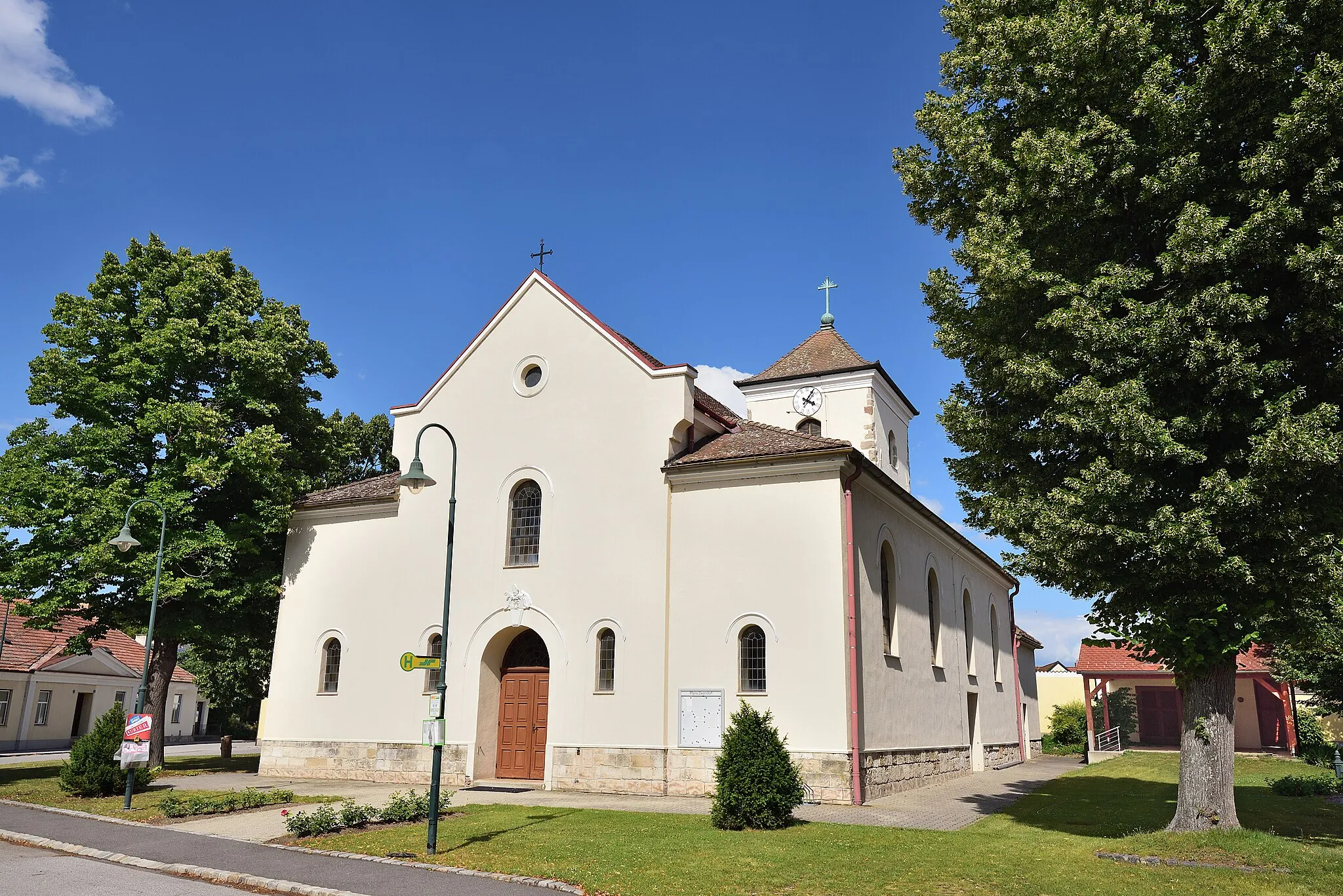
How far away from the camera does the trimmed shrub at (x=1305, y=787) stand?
1961 cm

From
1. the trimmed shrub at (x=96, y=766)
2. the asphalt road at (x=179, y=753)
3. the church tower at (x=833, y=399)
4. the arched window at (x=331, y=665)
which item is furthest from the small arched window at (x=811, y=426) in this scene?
the asphalt road at (x=179, y=753)

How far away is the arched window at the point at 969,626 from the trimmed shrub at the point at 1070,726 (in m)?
14.2

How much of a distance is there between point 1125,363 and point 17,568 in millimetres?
24868

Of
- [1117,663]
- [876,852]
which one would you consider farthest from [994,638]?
[876,852]

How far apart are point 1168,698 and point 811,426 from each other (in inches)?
1182

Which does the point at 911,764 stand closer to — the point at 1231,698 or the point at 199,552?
the point at 1231,698

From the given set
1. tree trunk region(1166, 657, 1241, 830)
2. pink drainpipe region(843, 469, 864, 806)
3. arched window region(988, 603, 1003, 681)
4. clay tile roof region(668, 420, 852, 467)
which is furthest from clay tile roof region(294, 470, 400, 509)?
arched window region(988, 603, 1003, 681)

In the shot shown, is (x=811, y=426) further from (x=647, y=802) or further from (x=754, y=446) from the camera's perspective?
(x=647, y=802)

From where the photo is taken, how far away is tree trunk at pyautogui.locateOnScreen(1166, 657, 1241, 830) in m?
12.9

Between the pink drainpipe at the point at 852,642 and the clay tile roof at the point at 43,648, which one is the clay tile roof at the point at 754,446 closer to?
the pink drainpipe at the point at 852,642

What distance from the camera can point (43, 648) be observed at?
44438 mm

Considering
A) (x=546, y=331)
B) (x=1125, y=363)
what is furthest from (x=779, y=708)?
(x=546, y=331)

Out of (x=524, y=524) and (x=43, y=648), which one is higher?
(x=524, y=524)

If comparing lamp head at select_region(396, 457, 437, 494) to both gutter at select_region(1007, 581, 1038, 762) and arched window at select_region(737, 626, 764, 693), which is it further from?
gutter at select_region(1007, 581, 1038, 762)
